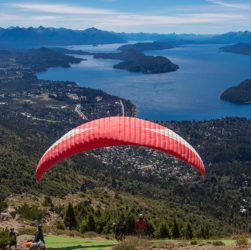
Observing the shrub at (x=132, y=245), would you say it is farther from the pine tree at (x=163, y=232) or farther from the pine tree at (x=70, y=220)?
the pine tree at (x=70, y=220)

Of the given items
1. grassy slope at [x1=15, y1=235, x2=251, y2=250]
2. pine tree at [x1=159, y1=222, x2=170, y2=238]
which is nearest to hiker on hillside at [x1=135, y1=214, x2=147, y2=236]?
grassy slope at [x1=15, y1=235, x2=251, y2=250]

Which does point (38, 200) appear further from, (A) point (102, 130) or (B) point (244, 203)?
→ (B) point (244, 203)

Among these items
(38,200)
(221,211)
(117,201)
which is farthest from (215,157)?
(38,200)

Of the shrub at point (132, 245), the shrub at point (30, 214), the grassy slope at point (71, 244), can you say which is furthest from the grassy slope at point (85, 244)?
the shrub at point (30, 214)

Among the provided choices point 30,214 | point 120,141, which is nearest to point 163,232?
point 120,141

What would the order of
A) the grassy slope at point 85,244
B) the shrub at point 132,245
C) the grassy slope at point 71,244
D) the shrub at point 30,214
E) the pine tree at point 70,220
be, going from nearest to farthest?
the shrub at point 132,245 → the grassy slope at point 85,244 → the grassy slope at point 71,244 → the pine tree at point 70,220 → the shrub at point 30,214

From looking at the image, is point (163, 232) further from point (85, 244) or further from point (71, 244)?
point (71, 244)

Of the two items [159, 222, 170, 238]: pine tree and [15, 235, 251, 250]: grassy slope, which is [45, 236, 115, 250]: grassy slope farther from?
[159, 222, 170, 238]: pine tree

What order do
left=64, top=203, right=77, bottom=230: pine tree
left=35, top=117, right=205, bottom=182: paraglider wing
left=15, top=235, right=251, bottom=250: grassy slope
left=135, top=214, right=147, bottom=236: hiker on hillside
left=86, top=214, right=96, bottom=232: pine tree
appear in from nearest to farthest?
left=35, top=117, right=205, bottom=182: paraglider wing, left=15, top=235, right=251, bottom=250: grassy slope, left=135, top=214, right=147, bottom=236: hiker on hillside, left=86, top=214, right=96, bottom=232: pine tree, left=64, top=203, right=77, bottom=230: pine tree
